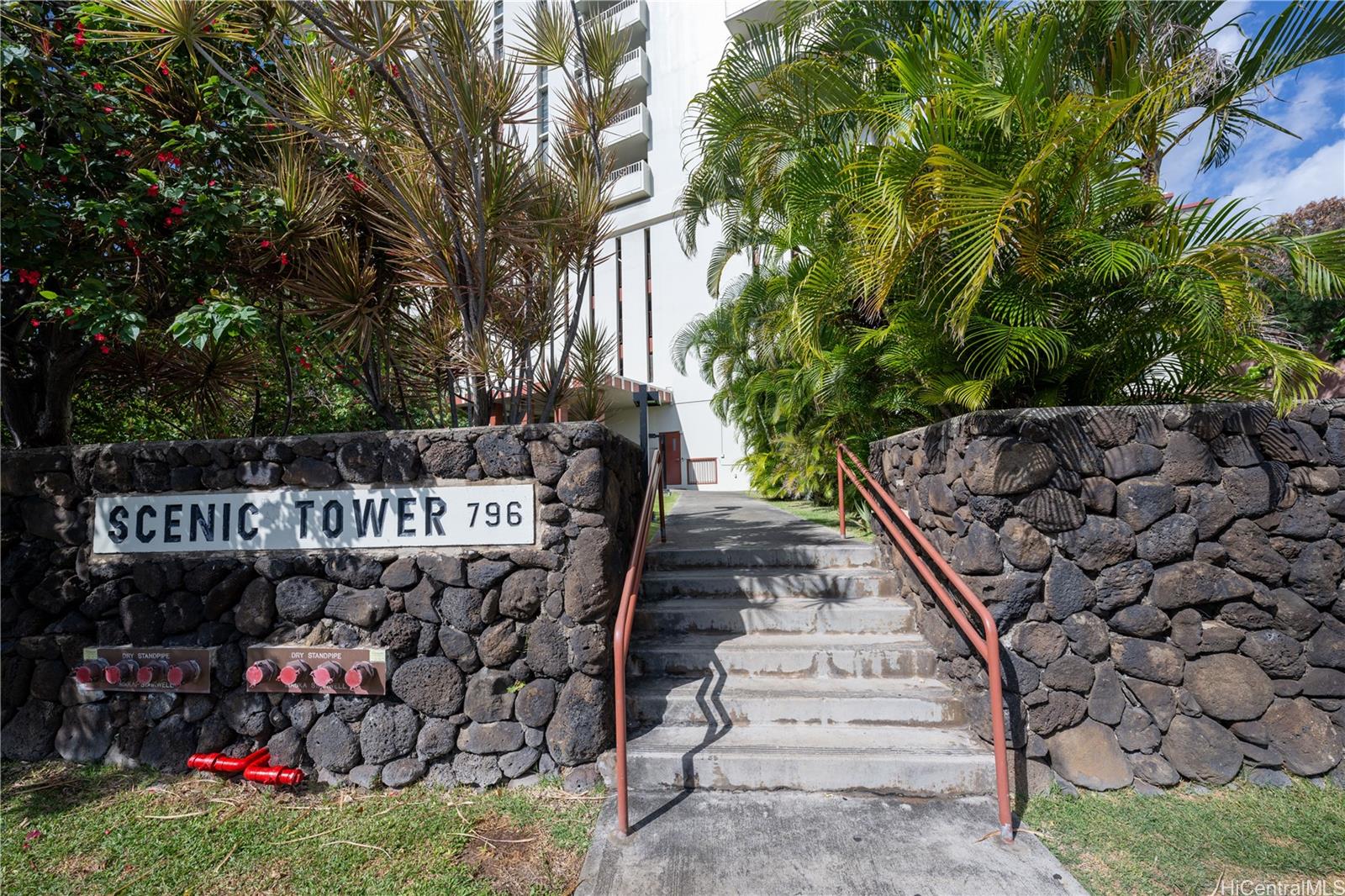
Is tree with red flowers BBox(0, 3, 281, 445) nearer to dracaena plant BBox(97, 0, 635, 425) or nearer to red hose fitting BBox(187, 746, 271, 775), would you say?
dracaena plant BBox(97, 0, 635, 425)

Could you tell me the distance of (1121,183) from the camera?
3.21 m

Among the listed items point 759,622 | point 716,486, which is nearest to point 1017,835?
point 759,622

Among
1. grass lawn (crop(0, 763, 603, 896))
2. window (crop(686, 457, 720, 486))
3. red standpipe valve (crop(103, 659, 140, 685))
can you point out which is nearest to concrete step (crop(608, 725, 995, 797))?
grass lawn (crop(0, 763, 603, 896))

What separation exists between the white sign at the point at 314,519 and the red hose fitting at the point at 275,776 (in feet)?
3.85

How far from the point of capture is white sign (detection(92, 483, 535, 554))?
3.26 m

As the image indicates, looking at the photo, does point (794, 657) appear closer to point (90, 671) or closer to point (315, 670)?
point (315, 670)

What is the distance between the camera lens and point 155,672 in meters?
3.35

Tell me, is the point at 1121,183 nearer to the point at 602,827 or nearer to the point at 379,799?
the point at 602,827

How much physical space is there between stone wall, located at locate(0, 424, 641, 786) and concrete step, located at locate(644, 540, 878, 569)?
3.96 ft

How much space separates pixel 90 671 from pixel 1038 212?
5798 millimetres

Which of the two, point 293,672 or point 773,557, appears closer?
point 293,672

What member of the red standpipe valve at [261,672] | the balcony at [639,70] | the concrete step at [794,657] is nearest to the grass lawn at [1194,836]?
the concrete step at [794,657]

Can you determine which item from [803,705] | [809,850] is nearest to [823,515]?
[803,705]

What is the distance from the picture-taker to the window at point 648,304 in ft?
59.9
